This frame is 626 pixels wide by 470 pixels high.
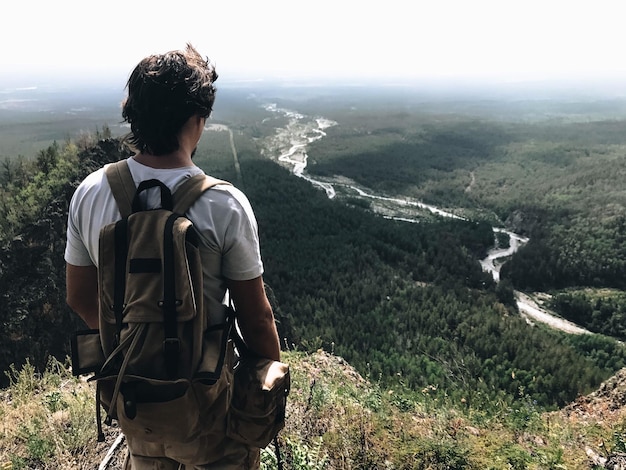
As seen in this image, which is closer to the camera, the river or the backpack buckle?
the backpack buckle

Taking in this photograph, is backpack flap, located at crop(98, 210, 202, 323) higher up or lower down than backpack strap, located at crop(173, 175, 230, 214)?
lower down

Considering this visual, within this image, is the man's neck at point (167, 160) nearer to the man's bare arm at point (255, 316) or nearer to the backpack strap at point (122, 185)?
the backpack strap at point (122, 185)

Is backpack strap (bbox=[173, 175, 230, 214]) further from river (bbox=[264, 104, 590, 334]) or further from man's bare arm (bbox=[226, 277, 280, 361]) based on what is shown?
river (bbox=[264, 104, 590, 334])

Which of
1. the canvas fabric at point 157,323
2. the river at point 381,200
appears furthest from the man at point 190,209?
the river at point 381,200

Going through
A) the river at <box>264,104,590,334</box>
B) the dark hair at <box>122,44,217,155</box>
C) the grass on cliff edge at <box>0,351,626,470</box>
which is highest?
the dark hair at <box>122,44,217,155</box>

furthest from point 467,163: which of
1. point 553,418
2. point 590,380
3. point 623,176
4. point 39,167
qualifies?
point 553,418

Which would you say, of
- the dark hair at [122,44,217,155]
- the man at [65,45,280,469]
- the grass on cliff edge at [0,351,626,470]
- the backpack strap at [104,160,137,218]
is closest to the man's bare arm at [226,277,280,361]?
the man at [65,45,280,469]

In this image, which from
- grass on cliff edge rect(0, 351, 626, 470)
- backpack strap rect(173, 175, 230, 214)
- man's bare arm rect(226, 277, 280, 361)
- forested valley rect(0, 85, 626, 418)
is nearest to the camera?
backpack strap rect(173, 175, 230, 214)

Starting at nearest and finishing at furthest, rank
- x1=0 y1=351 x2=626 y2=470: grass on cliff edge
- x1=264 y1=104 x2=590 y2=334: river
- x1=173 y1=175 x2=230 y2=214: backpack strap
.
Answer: x1=173 y1=175 x2=230 y2=214: backpack strap < x1=0 y1=351 x2=626 y2=470: grass on cliff edge < x1=264 y1=104 x2=590 y2=334: river

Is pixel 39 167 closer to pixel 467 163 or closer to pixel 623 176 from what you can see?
pixel 623 176
